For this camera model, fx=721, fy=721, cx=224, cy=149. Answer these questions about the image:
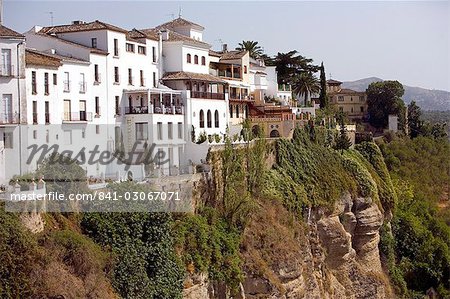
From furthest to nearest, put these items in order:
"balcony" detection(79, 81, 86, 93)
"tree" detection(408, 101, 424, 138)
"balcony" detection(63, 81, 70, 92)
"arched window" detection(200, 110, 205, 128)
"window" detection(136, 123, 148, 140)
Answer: "tree" detection(408, 101, 424, 138) → "arched window" detection(200, 110, 205, 128) → "window" detection(136, 123, 148, 140) → "balcony" detection(79, 81, 86, 93) → "balcony" detection(63, 81, 70, 92)

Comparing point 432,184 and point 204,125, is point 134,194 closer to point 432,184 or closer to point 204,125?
point 204,125

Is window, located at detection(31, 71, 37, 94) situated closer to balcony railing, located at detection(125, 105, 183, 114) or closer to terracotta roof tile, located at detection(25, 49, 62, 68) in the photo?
terracotta roof tile, located at detection(25, 49, 62, 68)

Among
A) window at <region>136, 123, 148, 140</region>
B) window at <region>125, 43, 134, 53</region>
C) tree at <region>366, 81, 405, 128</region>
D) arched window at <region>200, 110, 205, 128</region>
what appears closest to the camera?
window at <region>136, 123, 148, 140</region>

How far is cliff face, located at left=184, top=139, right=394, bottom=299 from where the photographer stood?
31.7 meters

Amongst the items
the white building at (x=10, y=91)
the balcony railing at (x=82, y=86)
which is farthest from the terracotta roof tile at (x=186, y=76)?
the white building at (x=10, y=91)

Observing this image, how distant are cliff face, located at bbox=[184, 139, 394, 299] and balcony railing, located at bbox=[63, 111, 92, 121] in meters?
6.16

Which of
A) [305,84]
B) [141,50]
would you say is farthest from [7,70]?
[305,84]

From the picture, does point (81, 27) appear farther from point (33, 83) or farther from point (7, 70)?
point (7, 70)

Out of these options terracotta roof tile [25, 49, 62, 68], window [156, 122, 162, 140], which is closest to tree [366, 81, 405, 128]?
window [156, 122, 162, 140]

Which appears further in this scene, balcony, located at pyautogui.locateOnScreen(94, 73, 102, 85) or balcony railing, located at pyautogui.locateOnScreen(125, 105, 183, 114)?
balcony railing, located at pyautogui.locateOnScreen(125, 105, 183, 114)

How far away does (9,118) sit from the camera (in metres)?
27.1

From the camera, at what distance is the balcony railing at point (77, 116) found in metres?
30.9

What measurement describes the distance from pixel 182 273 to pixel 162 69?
15.1m

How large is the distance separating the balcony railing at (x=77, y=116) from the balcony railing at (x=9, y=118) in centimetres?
361
